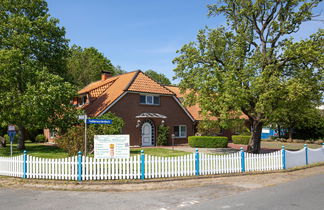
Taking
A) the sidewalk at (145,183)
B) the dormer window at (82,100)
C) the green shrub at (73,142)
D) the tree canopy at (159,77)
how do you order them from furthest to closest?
the tree canopy at (159,77), the dormer window at (82,100), the green shrub at (73,142), the sidewalk at (145,183)

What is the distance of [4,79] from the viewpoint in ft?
63.4

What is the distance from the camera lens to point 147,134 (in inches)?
1019

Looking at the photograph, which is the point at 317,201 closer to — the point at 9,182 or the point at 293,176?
the point at 293,176

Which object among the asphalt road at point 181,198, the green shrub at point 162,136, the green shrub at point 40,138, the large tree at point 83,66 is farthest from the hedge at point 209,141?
the large tree at point 83,66

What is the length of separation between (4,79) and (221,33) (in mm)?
15695

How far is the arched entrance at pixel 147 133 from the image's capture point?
25.6 metres

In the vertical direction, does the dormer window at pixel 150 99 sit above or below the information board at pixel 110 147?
above

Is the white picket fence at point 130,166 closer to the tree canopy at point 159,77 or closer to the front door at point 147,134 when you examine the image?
the front door at point 147,134

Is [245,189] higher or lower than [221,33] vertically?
lower

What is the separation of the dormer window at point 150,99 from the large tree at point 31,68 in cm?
660

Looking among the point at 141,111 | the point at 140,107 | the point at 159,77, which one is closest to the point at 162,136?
the point at 141,111

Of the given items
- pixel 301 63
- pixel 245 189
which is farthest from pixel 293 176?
pixel 301 63

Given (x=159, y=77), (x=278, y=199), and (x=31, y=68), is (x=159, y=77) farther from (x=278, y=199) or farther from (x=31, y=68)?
(x=278, y=199)

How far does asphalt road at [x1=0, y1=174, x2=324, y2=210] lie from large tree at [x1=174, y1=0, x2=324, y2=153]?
8054 millimetres
